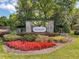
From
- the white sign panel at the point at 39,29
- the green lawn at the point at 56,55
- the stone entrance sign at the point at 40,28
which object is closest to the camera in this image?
the green lawn at the point at 56,55

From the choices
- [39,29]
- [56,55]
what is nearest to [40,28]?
[39,29]

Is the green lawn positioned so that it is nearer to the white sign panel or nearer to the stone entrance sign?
the white sign panel

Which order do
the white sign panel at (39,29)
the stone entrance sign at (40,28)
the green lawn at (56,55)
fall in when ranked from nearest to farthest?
the green lawn at (56,55)
the white sign panel at (39,29)
the stone entrance sign at (40,28)

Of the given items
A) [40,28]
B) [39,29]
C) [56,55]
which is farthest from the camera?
[40,28]

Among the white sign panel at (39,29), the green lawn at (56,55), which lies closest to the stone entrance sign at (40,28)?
the white sign panel at (39,29)

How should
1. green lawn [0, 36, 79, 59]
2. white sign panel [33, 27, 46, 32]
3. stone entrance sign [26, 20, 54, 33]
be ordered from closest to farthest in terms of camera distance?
green lawn [0, 36, 79, 59], white sign panel [33, 27, 46, 32], stone entrance sign [26, 20, 54, 33]

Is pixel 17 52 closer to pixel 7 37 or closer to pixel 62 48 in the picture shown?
pixel 62 48

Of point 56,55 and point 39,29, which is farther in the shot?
point 39,29

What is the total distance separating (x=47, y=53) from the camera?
674 inches

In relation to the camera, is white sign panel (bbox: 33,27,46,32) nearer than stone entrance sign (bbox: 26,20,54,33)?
Yes

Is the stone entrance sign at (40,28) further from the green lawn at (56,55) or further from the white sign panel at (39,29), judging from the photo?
the green lawn at (56,55)

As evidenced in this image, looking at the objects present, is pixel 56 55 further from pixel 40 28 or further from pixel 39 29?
pixel 40 28

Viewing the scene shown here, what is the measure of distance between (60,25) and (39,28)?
8799 mm

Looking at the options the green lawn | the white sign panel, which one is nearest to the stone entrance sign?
the white sign panel
